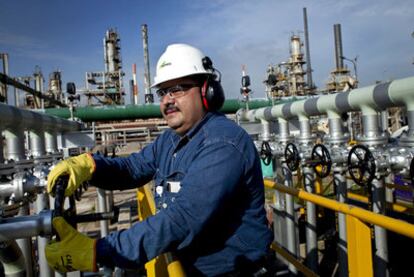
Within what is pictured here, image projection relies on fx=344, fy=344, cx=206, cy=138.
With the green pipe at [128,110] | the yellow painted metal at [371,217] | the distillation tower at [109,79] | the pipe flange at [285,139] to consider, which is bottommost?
the yellow painted metal at [371,217]

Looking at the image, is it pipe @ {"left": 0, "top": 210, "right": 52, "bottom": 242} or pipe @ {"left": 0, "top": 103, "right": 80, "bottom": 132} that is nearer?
pipe @ {"left": 0, "top": 210, "right": 52, "bottom": 242}

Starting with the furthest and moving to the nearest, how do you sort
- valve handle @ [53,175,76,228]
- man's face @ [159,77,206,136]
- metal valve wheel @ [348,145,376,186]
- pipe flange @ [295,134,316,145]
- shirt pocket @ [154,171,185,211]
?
pipe flange @ [295,134,316,145]
metal valve wheel @ [348,145,376,186]
man's face @ [159,77,206,136]
shirt pocket @ [154,171,185,211]
valve handle @ [53,175,76,228]

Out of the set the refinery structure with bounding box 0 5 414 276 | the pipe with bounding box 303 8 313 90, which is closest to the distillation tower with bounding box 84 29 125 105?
the pipe with bounding box 303 8 313 90

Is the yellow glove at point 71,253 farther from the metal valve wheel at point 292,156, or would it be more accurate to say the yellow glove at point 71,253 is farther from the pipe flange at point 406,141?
the metal valve wheel at point 292,156

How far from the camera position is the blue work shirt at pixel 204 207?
4.38ft

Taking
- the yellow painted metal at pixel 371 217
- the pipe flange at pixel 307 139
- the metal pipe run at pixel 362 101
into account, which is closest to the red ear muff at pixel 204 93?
the yellow painted metal at pixel 371 217

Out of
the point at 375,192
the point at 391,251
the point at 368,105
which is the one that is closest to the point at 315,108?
the point at 368,105

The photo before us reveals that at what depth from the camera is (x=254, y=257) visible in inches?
65.9

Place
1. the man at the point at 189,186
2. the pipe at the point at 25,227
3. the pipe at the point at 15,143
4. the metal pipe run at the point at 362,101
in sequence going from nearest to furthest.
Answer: the pipe at the point at 25,227 < the man at the point at 189,186 < the metal pipe run at the point at 362,101 < the pipe at the point at 15,143

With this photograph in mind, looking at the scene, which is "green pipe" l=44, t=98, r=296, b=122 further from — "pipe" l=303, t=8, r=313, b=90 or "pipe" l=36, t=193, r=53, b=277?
"pipe" l=303, t=8, r=313, b=90

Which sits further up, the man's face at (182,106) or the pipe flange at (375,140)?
the man's face at (182,106)

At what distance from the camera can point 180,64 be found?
6.38ft

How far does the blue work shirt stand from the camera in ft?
4.38

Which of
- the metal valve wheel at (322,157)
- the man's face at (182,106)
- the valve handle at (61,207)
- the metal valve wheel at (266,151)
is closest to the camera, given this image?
the valve handle at (61,207)
